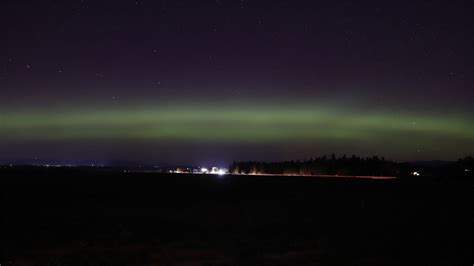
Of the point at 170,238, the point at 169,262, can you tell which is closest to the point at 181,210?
the point at 170,238

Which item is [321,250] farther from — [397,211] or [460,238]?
[397,211]

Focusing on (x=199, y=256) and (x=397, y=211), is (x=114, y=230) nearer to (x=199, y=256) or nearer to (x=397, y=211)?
(x=199, y=256)

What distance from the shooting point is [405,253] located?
19.8 metres

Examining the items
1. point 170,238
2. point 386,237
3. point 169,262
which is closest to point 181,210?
point 170,238

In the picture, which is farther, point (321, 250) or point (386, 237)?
point (386, 237)

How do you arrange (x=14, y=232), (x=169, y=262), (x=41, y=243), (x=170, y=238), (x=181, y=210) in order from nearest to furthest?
(x=169, y=262) → (x=41, y=243) → (x=170, y=238) → (x=14, y=232) → (x=181, y=210)

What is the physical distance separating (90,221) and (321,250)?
15745 millimetres

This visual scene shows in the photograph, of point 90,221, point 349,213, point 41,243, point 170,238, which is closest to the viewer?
point 41,243

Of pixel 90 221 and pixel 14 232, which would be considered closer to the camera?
pixel 14 232

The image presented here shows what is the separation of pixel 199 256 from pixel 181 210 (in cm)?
2062

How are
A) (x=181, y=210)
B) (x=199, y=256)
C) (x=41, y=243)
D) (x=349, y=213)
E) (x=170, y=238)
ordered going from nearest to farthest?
(x=199, y=256) → (x=41, y=243) → (x=170, y=238) → (x=349, y=213) → (x=181, y=210)

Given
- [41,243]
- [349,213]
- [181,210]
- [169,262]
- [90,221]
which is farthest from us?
[181,210]

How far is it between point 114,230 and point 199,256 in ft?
28.8

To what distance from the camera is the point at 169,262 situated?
17.9 meters
